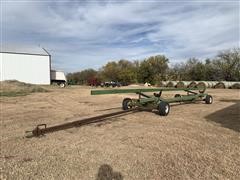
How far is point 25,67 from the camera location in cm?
5016

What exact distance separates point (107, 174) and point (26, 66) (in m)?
51.2

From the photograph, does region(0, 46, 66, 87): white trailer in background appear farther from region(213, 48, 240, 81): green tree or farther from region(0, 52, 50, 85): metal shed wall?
region(213, 48, 240, 81): green tree

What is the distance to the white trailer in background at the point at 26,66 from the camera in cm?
4812

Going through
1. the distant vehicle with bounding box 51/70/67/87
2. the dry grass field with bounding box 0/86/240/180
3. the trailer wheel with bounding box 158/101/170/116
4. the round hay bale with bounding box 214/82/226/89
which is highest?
the distant vehicle with bounding box 51/70/67/87

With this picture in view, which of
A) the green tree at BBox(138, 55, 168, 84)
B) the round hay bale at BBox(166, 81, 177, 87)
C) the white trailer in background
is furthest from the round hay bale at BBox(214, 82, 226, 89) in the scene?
the white trailer in background

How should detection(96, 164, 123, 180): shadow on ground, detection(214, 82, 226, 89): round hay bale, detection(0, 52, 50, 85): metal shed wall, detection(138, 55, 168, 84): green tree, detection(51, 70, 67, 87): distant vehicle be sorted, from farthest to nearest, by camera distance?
detection(51, 70, 67, 87): distant vehicle, detection(138, 55, 168, 84): green tree, detection(0, 52, 50, 85): metal shed wall, detection(214, 82, 226, 89): round hay bale, detection(96, 164, 123, 180): shadow on ground

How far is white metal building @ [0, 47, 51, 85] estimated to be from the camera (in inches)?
1895

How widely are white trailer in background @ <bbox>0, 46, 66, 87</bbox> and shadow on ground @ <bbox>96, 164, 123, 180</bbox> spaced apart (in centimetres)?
4504

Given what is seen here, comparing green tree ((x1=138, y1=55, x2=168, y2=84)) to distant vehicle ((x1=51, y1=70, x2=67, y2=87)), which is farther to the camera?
distant vehicle ((x1=51, y1=70, x2=67, y2=87))

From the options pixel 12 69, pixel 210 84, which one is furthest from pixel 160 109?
pixel 12 69

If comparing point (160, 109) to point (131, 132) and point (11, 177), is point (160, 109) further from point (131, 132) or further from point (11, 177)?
point (11, 177)

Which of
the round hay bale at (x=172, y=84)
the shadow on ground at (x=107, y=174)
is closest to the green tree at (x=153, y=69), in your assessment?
the round hay bale at (x=172, y=84)

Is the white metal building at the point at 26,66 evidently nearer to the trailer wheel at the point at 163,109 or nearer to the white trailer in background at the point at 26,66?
the white trailer in background at the point at 26,66

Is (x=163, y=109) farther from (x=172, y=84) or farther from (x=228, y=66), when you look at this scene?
(x=228, y=66)
